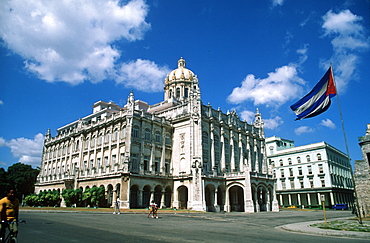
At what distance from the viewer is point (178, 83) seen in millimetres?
66500

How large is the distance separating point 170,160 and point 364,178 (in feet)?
102

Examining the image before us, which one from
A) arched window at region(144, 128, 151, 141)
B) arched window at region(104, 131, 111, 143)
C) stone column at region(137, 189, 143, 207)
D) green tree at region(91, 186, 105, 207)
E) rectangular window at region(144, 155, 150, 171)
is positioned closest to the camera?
green tree at region(91, 186, 105, 207)

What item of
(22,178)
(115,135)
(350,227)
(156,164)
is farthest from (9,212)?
(22,178)

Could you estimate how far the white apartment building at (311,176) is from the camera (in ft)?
223

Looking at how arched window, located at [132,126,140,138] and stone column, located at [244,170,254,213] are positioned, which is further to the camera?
arched window, located at [132,126,140,138]

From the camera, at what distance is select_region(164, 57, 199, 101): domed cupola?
6612 cm

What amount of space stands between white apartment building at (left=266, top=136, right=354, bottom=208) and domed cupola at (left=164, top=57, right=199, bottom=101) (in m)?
32.0

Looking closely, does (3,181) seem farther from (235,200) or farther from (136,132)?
(235,200)

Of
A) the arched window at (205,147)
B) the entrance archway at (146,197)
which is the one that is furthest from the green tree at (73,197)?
→ the arched window at (205,147)

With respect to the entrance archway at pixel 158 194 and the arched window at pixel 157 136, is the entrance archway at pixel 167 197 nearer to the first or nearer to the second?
the entrance archway at pixel 158 194

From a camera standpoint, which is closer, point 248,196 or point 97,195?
point 97,195

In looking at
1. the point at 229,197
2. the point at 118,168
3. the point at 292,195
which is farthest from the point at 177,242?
the point at 292,195

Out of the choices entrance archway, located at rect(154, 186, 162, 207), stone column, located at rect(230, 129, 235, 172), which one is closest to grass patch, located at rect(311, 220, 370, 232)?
entrance archway, located at rect(154, 186, 162, 207)

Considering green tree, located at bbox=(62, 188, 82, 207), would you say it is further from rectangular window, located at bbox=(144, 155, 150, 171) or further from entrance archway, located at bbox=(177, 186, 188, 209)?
entrance archway, located at bbox=(177, 186, 188, 209)
